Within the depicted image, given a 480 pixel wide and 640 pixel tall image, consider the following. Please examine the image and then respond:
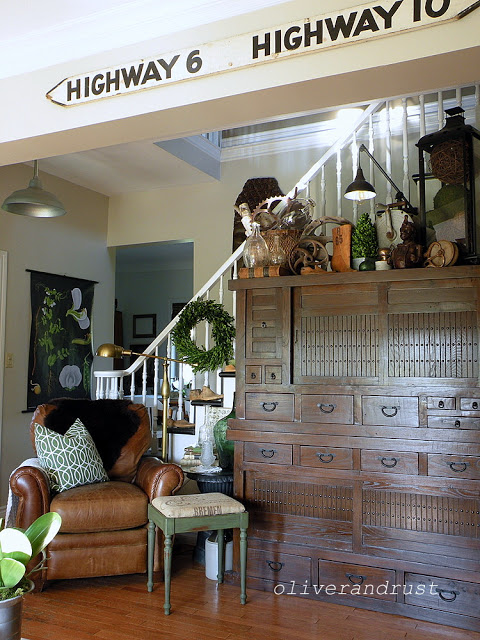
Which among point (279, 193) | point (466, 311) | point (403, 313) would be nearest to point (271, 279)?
point (403, 313)

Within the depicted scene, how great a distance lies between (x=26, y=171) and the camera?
5488 mm

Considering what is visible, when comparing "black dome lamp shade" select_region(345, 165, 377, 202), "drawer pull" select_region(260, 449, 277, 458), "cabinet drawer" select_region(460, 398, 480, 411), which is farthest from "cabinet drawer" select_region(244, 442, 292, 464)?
"black dome lamp shade" select_region(345, 165, 377, 202)

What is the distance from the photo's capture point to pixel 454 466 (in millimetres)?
3141

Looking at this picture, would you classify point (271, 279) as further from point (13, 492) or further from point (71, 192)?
point (71, 192)

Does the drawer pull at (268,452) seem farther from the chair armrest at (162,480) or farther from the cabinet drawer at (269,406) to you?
the chair armrest at (162,480)

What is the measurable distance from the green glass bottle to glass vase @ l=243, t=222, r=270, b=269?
949mm

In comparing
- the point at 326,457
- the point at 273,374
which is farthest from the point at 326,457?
the point at 273,374

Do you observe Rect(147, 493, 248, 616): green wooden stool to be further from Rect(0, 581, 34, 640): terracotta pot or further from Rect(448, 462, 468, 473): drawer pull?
Rect(0, 581, 34, 640): terracotta pot

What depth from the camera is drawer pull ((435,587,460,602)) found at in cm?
308

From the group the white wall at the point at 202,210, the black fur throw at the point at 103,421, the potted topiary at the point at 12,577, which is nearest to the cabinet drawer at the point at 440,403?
the black fur throw at the point at 103,421

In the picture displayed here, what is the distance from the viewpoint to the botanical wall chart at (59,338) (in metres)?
5.53

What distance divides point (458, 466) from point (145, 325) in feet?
24.5

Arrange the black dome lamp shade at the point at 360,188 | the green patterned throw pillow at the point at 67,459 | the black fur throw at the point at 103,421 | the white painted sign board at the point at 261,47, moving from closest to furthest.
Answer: the white painted sign board at the point at 261,47, the green patterned throw pillow at the point at 67,459, the black dome lamp shade at the point at 360,188, the black fur throw at the point at 103,421

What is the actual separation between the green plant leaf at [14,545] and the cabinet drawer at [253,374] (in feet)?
7.65
